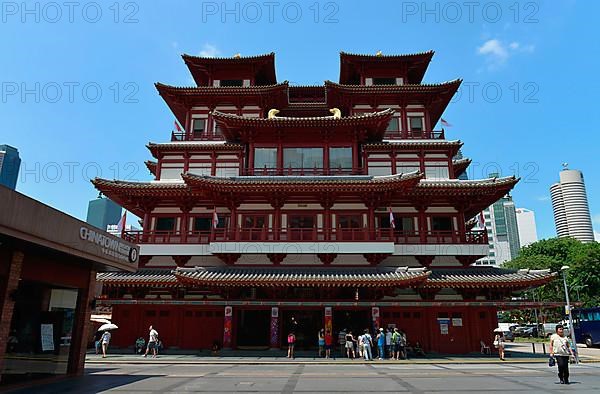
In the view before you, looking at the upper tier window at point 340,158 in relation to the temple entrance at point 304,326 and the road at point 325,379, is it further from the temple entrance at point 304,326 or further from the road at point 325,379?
the road at point 325,379

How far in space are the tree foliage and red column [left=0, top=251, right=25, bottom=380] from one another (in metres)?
51.3

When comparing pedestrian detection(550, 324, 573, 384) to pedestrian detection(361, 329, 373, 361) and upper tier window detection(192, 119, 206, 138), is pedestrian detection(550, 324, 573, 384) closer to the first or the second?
pedestrian detection(361, 329, 373, 361)

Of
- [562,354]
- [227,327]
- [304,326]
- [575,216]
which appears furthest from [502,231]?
[562,354]

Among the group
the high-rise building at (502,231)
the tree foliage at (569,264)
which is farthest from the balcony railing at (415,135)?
the high-rise building at (502,231)

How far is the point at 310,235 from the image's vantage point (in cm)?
2709

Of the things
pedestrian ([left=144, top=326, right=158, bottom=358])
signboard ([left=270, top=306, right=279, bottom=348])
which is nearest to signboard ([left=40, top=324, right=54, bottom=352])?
pedestrian ([left=144, top=326, right=158, bottom=358])

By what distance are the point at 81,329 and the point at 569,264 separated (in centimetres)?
6162

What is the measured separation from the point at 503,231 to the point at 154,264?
18198 cm

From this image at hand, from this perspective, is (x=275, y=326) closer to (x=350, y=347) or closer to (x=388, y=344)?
(x=350, y=347)

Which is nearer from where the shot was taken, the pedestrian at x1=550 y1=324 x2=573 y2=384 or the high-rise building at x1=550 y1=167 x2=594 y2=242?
the pedestrian at x1=550 y1=324 x2=573 y2=384

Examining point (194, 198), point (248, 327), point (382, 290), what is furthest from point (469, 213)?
point (194, 198)

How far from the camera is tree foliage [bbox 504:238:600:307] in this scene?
173 feet

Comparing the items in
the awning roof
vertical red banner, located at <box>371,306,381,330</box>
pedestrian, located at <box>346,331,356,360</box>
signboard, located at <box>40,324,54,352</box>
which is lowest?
pedestrian, located at <box>346,331,356,360</box>

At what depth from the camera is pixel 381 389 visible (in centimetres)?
1331
